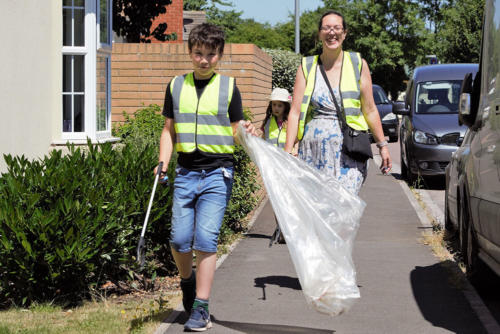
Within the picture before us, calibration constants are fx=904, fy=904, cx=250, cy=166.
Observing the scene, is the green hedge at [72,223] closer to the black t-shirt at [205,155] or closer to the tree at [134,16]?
the black t-shirt at [205,155]

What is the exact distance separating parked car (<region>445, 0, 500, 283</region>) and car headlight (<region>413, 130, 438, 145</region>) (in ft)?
25.1

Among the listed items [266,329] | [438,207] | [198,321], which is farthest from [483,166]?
[438,207]

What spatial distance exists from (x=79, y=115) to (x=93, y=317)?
5.07 m

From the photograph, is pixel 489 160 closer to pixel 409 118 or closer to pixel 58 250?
pixel 58 250

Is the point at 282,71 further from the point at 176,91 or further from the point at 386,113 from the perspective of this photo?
the point at 176,91

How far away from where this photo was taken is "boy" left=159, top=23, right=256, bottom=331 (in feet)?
18.0

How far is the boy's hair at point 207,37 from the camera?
5.47 meters

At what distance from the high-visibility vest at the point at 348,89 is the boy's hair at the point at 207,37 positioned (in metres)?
1.10

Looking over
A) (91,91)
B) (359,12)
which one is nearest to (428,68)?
(91,91)

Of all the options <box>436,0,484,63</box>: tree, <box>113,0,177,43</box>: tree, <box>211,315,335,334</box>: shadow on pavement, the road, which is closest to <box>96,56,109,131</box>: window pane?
the road

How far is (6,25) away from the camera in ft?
30.2

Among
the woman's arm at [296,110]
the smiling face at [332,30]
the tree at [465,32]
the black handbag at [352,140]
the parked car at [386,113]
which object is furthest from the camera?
the tree at [465,32]

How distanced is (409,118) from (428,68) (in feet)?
5.23

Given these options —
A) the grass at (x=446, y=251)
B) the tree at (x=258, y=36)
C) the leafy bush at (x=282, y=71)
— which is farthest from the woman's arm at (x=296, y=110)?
the tree at (x=258, y=36)
